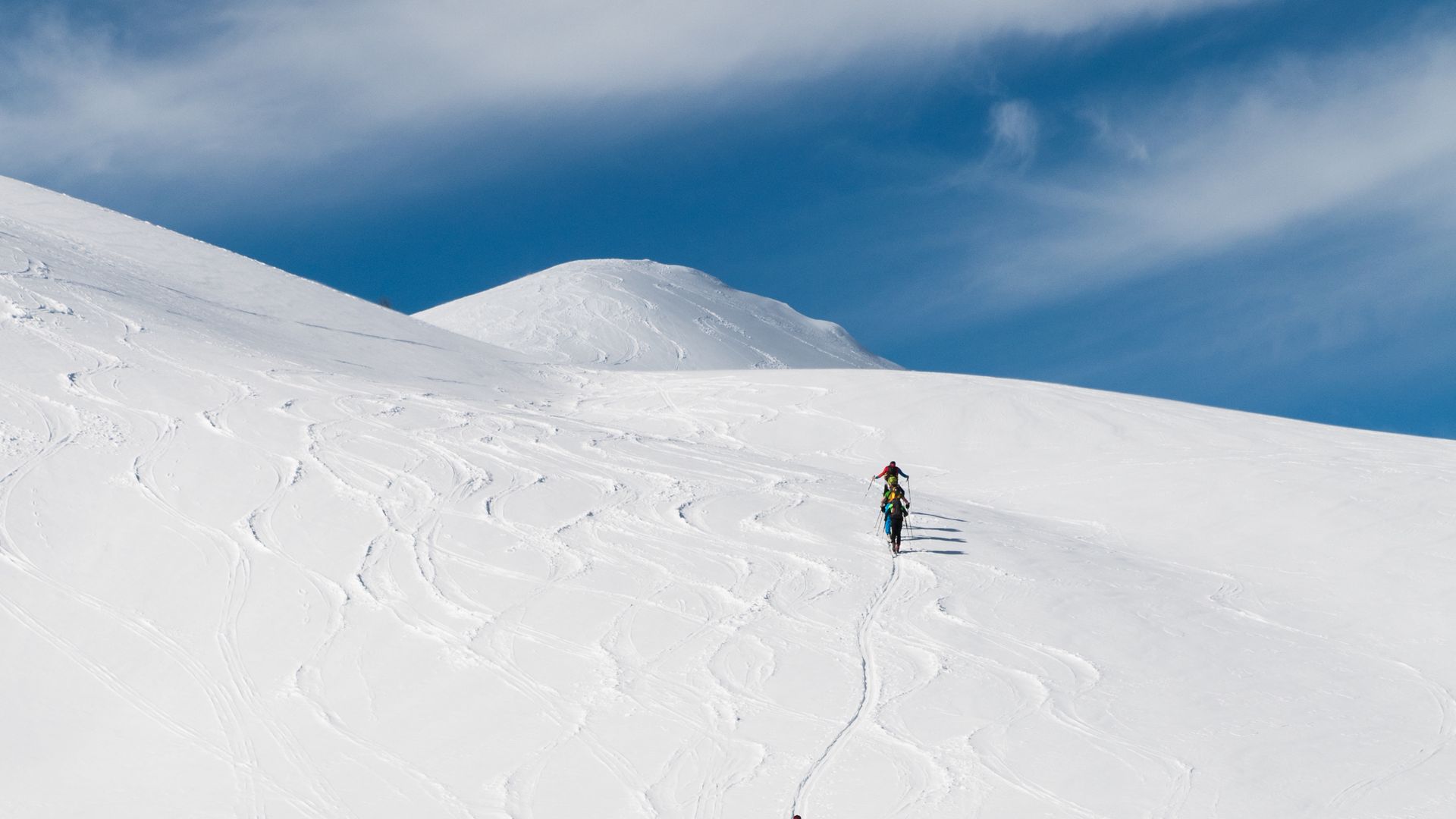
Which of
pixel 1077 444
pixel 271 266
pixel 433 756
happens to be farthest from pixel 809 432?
pixel 271 266

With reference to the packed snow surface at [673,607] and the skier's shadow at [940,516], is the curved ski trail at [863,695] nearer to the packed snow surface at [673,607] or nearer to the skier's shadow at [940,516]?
the packed snow surface at [673,607]

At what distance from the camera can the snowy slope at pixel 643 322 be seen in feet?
187

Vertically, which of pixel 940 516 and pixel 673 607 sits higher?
pixel 940 516

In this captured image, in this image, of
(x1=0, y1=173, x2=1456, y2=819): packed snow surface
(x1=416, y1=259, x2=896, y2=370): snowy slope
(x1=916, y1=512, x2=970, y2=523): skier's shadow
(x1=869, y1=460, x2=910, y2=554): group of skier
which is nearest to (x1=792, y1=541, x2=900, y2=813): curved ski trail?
(x1=0, y1=173, x2=1456, y2=819): packed snow surface

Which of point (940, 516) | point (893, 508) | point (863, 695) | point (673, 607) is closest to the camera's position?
point (863, 695)

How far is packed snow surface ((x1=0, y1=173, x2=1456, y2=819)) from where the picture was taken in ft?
39.6

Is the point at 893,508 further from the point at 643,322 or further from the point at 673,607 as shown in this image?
the point at 643,322

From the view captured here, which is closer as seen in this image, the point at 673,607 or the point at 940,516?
the point at 673,607

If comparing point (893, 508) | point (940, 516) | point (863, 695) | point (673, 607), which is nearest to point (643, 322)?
point (940, 516)

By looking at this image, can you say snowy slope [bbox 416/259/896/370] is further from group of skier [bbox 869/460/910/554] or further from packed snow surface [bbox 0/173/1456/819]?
group of skier [bbox 869/460/910/554]

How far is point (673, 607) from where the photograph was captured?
1589 cm

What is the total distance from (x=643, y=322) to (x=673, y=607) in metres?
47.4

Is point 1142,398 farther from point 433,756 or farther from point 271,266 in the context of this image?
point 271,266

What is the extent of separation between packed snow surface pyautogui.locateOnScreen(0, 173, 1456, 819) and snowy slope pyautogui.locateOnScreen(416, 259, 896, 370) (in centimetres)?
2627
